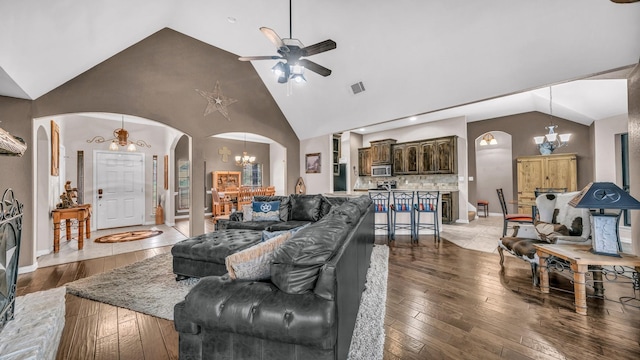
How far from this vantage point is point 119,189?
6.48 m

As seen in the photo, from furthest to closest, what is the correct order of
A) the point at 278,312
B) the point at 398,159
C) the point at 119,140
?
the point at 398,159 < the point at 119,140 < the point at 278,312

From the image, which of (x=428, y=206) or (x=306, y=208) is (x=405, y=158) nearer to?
(x=428, y=206)

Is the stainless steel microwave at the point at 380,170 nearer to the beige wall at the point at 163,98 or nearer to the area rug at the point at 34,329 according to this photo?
the beige wall at the point at 163,98

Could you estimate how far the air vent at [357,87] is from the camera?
4.63 metres

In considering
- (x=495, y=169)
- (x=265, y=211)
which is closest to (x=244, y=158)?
(x=265, y=211)

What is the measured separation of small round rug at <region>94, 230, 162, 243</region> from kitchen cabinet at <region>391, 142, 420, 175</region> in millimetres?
6676

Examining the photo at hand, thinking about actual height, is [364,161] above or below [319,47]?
below

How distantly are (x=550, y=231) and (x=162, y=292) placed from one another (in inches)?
185

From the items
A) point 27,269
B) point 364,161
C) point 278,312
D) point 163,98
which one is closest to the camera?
point 278,312

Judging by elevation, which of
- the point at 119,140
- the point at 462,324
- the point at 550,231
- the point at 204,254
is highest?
the point at 119,140

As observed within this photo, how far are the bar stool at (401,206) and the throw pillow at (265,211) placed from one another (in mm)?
2352

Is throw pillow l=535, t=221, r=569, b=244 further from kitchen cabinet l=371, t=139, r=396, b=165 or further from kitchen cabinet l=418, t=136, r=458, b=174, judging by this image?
kitchen cabinet l=371, t=139, r=396, b=165

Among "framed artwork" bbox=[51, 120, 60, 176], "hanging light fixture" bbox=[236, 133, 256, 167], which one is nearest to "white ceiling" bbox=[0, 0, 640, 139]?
"framed artwork" bbox=[51, 120, 60, 176]

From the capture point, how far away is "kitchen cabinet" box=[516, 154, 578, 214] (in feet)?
20.3
